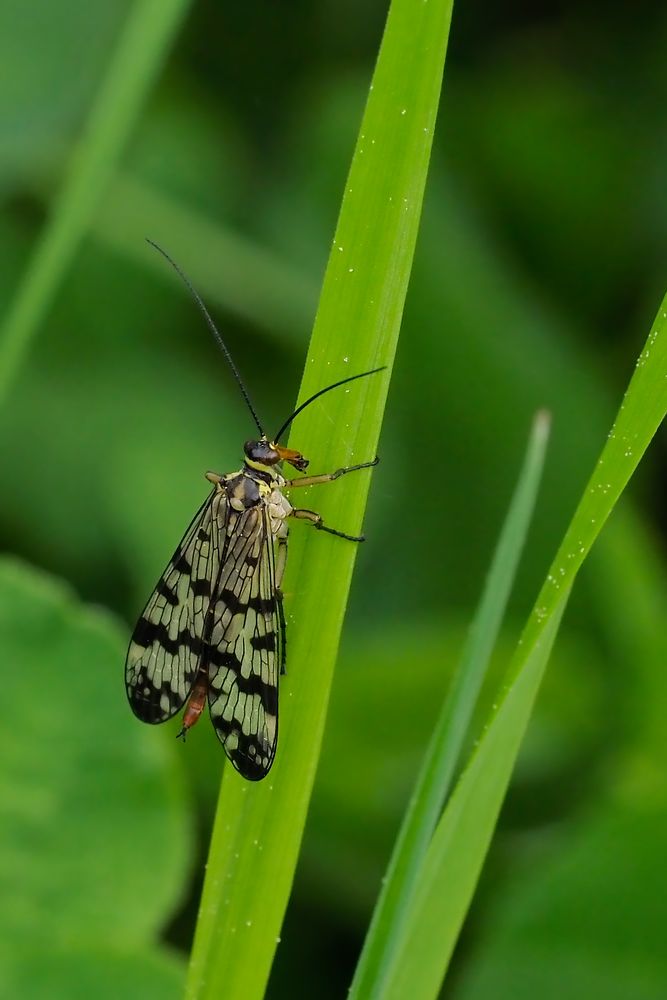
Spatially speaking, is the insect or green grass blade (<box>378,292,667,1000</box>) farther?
the insect

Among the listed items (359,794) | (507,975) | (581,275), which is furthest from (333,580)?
(581,275)

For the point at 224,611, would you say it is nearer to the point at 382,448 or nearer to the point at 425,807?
the point at 425,807

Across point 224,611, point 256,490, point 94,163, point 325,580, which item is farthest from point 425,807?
point 94,163

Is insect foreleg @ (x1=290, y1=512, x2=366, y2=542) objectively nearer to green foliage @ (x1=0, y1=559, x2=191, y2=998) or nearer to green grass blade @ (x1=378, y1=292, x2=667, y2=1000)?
green grass blade @ (x1=378, y1=292, x2=667, y2=1000)

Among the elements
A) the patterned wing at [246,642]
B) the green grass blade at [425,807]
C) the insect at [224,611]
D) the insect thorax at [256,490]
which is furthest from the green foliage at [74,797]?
the green grass blade at [425,807]

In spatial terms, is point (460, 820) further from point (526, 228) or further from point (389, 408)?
point (526, 228)

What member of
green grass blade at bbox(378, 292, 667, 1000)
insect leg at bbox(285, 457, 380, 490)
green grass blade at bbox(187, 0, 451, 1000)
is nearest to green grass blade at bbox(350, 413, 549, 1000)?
green grass blade at bbox(378, 292, 667, 1000)
